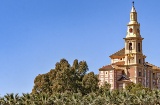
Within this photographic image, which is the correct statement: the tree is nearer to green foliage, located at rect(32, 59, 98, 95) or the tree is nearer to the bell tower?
green foliage, located at rect(32, 59, 98, 95)

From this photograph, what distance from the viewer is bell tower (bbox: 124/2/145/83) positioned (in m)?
122

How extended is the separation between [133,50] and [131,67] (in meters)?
3.85

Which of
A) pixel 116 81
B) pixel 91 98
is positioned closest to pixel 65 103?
pixel 91 98

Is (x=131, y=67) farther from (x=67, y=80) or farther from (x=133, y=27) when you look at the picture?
(x=67, y=80)

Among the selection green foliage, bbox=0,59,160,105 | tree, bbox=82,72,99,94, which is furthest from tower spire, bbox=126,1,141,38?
tree, bbox=82,72,99,94

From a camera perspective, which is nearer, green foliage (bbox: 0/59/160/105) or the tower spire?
green foliage (bbox: 0/59/160/105)

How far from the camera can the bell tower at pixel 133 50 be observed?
12250cm

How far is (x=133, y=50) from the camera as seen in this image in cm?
12350

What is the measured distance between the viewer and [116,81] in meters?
122

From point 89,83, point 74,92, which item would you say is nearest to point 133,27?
point 89,83

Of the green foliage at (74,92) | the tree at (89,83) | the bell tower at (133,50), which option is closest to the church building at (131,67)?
the bell tower at (133,50)

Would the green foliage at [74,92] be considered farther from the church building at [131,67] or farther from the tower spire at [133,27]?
the tower spire at [133,27]

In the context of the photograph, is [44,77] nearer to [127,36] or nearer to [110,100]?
[110,100]

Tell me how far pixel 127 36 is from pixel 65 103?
54184 millimetres
